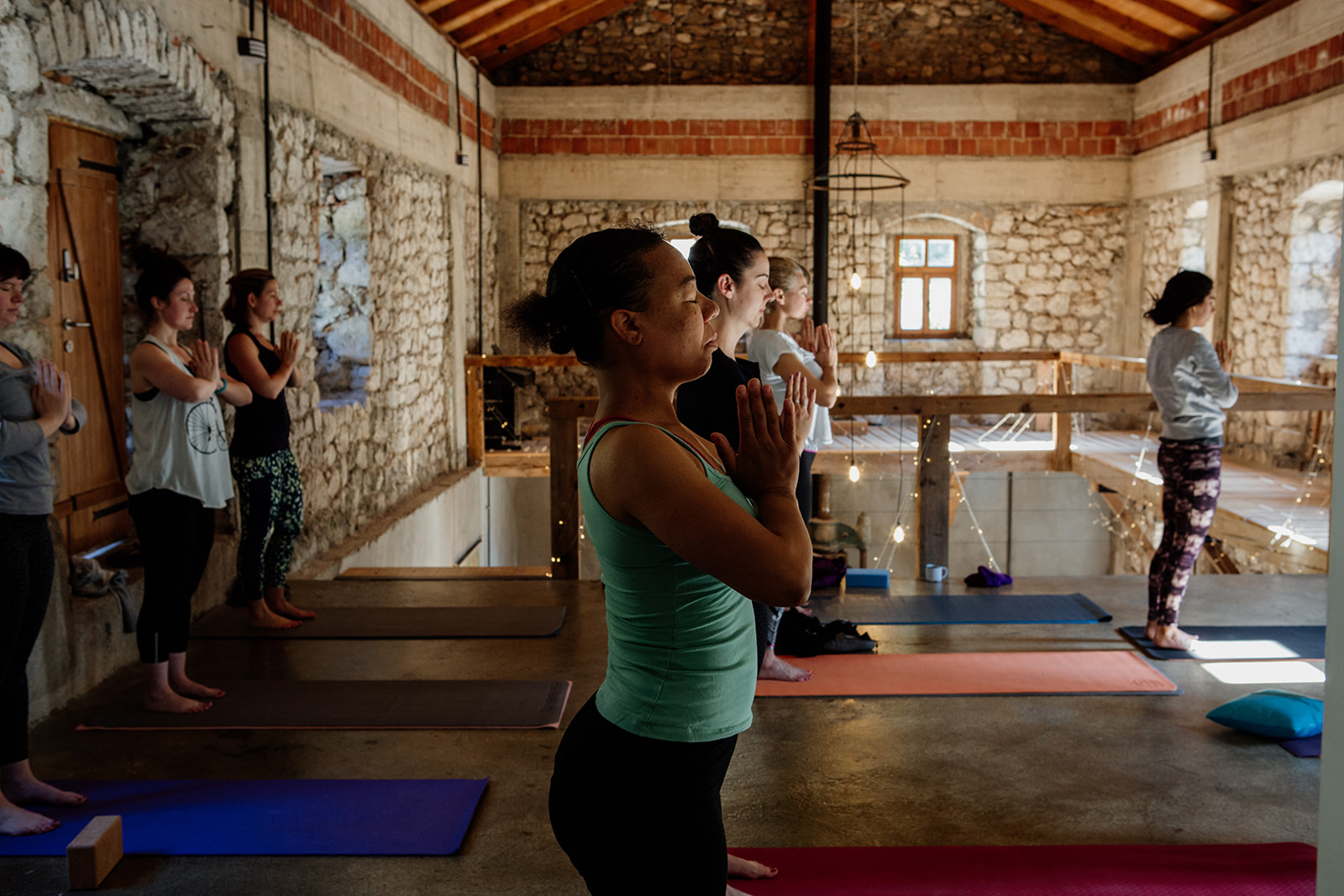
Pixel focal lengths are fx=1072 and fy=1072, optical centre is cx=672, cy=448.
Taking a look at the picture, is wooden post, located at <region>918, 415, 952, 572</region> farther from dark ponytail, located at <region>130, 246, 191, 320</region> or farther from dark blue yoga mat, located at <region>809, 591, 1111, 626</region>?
dark ponytail, located at <region>130, 246, 191, 320</region>

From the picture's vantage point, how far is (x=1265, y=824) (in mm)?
2500

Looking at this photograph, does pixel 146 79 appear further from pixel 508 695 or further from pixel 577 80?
pixel 577 80

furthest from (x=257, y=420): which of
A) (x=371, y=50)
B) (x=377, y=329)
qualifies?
(x=371, y=50)

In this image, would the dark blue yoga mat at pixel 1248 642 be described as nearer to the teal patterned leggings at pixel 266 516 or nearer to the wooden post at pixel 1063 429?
the teal patterned leggings at pixel 266 516

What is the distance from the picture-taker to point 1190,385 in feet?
12.0

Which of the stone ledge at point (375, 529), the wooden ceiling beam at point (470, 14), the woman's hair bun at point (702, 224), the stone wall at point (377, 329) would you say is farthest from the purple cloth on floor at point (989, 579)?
the wooden ceiling beam at point (470, 14)

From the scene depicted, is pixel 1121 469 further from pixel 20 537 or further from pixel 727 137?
pixel 20 537

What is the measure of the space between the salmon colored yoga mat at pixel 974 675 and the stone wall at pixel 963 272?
6903 millimetres

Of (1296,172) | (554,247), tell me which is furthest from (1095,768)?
(554,247)

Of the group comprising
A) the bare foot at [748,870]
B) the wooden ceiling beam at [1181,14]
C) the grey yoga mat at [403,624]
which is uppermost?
the wooden ceiling beam at [1181,14]

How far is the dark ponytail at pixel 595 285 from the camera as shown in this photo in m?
1.36

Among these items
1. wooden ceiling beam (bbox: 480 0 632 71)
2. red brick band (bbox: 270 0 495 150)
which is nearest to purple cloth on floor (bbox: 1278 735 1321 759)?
red brick band (bbox: 270 0 495 150)

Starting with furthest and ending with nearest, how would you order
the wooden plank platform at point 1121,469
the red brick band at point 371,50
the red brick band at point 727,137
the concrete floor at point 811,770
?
the red brick band at point 727,137
the wooden plank platform at point 1121,469
the red brick band at point 371,50
the concrete floor at point 811,770

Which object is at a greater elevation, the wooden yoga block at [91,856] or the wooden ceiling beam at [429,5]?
the wooden ceiling beam at [429,5]
